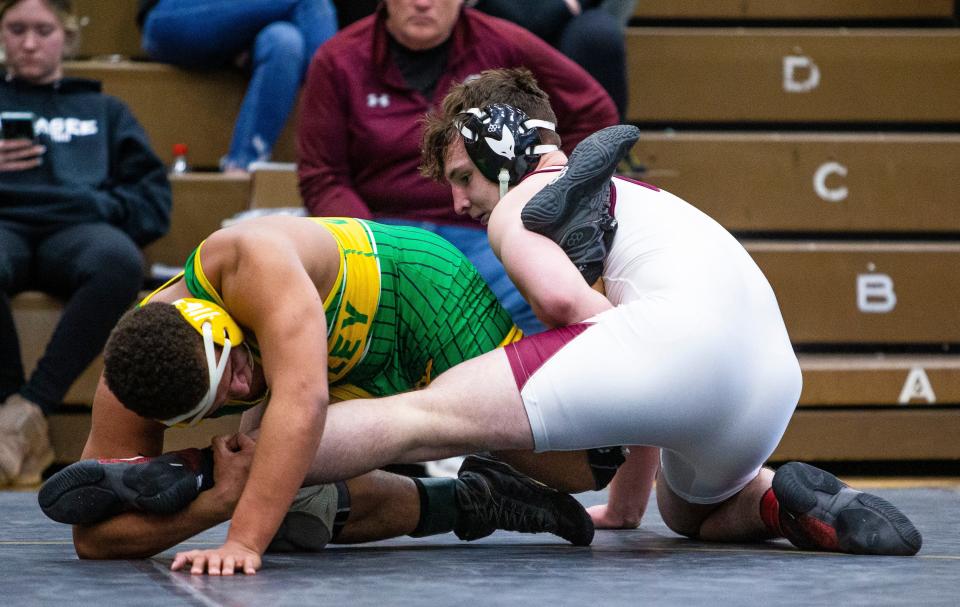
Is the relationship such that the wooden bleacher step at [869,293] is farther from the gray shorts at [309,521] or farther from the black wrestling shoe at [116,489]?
the black wrestling shoe at [116,489]

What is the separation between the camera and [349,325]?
2514 millimetres

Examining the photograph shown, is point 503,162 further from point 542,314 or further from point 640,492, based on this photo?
point 640,492

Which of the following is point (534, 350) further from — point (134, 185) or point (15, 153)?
point (15, 153)

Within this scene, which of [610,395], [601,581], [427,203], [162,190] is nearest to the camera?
[601,581]

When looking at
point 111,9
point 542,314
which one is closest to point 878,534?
point 542,314

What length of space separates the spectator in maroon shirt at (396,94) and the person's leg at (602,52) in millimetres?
443

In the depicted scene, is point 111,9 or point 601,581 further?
point 111,9

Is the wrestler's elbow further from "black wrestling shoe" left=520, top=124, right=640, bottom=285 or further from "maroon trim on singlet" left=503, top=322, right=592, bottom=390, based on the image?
"black wrestling shoe" left=520, top=124, right=640, bottom=285

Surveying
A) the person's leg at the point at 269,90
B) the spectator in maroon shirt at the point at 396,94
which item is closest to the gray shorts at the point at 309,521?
the spectator in maroon shirt at the point at 396,94

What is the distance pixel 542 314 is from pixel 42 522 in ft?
4.14

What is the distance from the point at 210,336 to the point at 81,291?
1.87m

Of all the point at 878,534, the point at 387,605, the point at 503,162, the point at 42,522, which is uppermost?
the point at 503,162

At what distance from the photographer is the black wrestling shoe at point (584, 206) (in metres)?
2.39

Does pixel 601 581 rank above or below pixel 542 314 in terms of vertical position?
below
